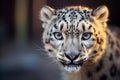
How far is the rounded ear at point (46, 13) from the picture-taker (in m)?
2.01

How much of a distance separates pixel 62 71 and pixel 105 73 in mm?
195

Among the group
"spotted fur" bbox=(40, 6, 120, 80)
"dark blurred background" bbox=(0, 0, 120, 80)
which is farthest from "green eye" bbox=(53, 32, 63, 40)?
"dark blurred background" bbox=(0, 0, 120, 80)

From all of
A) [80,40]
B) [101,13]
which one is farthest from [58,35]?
[101,13]

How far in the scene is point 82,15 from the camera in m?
1.99

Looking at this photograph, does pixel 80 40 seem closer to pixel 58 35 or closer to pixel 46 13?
pixel 58 35

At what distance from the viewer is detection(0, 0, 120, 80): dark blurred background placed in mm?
2107

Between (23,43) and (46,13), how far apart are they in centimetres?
22

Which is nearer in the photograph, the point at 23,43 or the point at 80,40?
the point at 80,40

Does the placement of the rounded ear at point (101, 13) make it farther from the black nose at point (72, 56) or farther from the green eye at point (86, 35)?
the black nose at point (72, 56)

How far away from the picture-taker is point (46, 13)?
2021 millimetres

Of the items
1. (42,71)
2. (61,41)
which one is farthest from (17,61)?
(61,41)

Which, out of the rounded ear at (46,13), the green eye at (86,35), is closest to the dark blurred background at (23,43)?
the rounded ear at (46,13)

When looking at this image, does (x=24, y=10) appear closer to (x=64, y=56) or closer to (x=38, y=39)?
(x=38, y=39)

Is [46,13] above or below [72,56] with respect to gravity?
above
